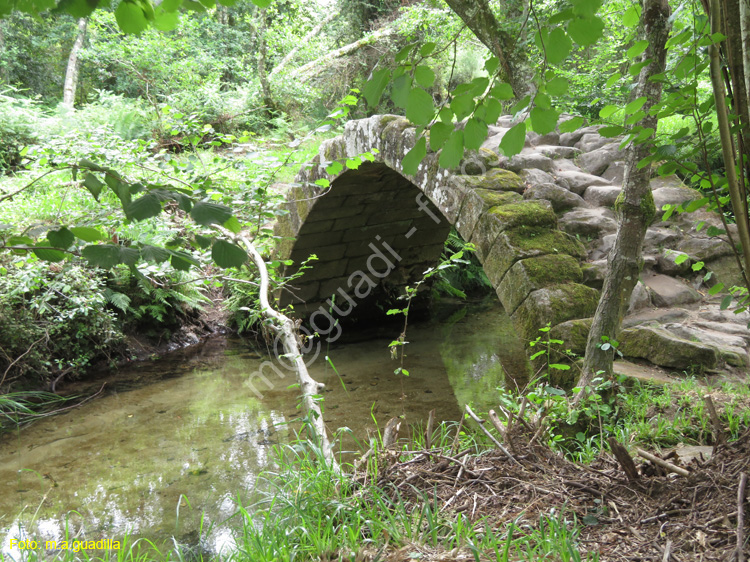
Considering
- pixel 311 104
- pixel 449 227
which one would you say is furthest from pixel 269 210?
pixel 311 104

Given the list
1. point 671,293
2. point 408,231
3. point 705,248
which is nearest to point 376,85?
point 671,293

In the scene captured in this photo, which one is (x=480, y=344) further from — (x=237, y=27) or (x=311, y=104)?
(x=237, y=27)

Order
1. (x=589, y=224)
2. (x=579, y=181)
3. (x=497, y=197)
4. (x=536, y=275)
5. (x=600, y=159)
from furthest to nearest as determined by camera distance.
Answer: (x=600, y=159), (x=579, y=181), (x=589, y=224), (x=497, y=197), (x=536, y=275)

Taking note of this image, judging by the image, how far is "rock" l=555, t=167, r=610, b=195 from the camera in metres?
4.71

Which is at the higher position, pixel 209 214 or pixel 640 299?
pixel 209 214

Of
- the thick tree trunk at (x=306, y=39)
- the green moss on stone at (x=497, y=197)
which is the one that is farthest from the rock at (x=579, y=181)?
the thick tree trunk at (x=306, y=39)

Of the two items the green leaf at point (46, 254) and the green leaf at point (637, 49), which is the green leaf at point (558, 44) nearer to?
the green leaf at point (637, 49)

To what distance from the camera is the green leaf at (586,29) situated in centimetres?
126

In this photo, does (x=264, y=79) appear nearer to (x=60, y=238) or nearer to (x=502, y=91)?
(x=502, y=91)

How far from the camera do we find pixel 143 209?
1.14m

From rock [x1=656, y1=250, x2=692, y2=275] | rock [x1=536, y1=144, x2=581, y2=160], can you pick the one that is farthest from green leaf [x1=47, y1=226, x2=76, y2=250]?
rock [x1=536, y1=144, x2=581, y2=160]

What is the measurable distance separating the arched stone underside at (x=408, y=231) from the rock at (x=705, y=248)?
80cm

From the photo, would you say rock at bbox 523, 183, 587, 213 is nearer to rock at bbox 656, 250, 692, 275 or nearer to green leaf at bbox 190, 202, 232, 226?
rock at bbox 656, 250, 692, 275

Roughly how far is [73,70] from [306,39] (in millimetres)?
5490
